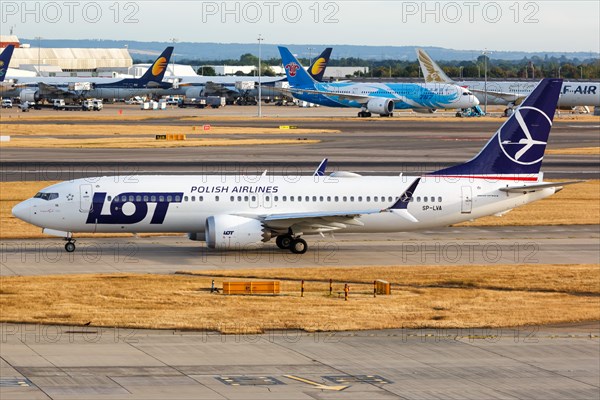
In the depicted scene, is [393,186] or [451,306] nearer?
[451,306]

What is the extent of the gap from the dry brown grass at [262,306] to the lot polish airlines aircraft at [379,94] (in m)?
132

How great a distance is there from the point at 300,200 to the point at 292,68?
120 meters

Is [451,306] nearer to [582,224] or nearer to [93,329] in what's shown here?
[93,329]

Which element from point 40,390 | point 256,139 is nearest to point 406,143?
point 256,139

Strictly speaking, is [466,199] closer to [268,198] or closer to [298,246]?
[298,246]

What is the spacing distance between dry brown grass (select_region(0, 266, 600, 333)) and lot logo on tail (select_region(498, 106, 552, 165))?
1124cm

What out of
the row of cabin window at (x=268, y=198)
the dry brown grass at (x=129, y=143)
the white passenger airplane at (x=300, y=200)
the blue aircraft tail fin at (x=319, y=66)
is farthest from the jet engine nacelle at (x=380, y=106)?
the row of cabin window at (x=268, y=198)

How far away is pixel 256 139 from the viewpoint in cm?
12631

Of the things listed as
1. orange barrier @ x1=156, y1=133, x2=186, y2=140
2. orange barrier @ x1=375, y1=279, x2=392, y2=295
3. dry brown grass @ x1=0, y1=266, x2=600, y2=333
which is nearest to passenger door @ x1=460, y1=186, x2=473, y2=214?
dry brown grass @ x1=0, y1=266, x2=600, y2=333

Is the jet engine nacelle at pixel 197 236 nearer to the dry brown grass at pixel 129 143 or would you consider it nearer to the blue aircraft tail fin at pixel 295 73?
the dry brown grass at pixel 129 143

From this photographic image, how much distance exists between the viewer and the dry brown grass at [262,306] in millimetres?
38594

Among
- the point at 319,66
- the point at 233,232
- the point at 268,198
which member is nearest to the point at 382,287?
the point at 233,232

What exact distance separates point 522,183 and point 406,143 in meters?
68.1

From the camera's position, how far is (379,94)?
586ft
